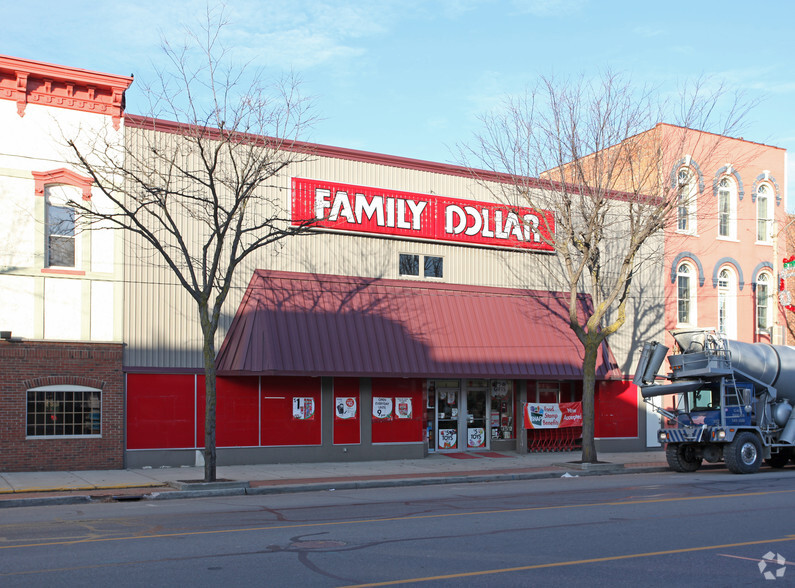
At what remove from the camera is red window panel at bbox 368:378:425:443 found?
23.0 meters

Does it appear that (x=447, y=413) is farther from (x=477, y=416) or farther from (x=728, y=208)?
(x=728, y=208)

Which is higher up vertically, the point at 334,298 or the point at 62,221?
the point at 62,221

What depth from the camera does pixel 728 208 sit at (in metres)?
30.4

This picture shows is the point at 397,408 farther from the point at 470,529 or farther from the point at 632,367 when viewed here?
the point at 470,529

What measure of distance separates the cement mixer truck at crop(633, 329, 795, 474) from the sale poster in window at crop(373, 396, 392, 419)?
6.94 m

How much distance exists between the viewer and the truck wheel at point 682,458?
2144 centimetres

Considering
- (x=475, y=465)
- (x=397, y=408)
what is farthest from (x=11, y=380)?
(x=475, y=465)

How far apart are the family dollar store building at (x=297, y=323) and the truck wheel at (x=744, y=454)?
5452 millimetres

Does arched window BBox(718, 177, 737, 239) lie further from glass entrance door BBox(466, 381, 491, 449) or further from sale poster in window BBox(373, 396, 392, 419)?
sale poster in window BBox(373, 396, 392, 419)

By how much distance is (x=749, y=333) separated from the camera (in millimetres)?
30656

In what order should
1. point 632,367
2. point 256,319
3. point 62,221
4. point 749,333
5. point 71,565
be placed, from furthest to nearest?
point 749,333 → point 632,367 → point 256,319 → point 62,221 → point 71,565

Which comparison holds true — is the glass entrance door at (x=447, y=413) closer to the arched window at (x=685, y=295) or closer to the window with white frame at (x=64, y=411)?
the arched window at (x=685, y=295)

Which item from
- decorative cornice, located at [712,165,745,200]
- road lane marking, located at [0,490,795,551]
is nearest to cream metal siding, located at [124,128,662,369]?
decorative cornice, located at [712,165,745,200]

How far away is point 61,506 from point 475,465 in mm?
10950
